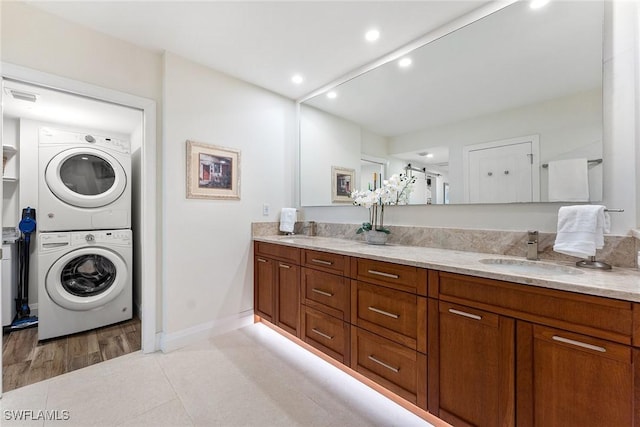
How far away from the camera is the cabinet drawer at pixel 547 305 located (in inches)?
36.2

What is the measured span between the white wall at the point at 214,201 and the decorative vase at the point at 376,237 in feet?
3.92

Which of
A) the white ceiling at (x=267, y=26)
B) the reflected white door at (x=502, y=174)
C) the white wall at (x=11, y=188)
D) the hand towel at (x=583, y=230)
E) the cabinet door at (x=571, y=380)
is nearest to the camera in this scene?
the cabinet door at (x=571, y=380)

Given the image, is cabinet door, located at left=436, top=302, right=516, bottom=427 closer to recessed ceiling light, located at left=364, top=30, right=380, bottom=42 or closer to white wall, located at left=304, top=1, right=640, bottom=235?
white wall, located at left=304, top=1, right=640, bottom=235

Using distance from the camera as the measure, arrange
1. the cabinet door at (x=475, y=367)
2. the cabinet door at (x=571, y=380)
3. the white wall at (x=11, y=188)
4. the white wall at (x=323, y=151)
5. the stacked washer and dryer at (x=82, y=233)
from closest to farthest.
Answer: the cabinet door at (x=571, y=380), the cabinet door at (x=475, y=367), the stacked washer and dryer at (x=82, y=233), the white wall at (x=323, y=151), the white wall at (x=11, y=188)

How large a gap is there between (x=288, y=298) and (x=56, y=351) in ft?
6.56

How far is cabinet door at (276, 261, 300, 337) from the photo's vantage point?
7.23 feet

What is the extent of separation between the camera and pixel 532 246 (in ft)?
5.01

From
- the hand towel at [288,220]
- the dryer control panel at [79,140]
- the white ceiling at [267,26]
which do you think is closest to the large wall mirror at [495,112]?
the white ceiling at [267,26]

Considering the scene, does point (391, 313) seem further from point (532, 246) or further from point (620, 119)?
point (620, 119)

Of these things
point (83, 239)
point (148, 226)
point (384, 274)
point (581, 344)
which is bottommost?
point (581, 344)

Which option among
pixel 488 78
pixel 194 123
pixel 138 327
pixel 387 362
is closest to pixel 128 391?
pixel 138 327

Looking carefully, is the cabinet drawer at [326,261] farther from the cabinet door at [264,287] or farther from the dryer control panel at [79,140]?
the dryer control panel at [79,140]

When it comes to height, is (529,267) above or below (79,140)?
below

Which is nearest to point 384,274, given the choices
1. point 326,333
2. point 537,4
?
point 326,333
